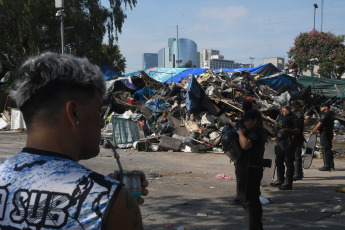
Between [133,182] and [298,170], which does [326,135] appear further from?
[133,182]

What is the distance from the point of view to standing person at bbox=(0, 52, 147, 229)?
4.44 feet

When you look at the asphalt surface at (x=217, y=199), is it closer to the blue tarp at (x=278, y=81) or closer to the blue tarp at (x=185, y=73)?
the blue tarp at (x=278, y=81)

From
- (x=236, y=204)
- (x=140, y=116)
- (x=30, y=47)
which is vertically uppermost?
(x=30, y=47)

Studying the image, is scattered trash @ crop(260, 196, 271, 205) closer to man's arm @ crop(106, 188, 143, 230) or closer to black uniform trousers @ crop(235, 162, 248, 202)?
black uniform trousers @ crop(235, 162, 248, 202)

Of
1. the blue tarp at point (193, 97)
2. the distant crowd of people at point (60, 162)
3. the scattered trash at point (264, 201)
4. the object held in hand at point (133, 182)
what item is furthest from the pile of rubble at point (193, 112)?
the distant crowd of people at point (60, 162)

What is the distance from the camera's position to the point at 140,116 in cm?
1805

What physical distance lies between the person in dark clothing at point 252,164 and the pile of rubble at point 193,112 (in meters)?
10.2

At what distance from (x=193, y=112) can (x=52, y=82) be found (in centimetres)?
1587

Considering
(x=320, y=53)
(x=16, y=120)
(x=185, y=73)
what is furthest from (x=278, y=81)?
(x=320, y=53)

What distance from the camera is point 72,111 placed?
148cm

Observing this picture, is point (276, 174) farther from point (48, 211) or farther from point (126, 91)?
point (126, 91)

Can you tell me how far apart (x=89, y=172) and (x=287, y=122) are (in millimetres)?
7774

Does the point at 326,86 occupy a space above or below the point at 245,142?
above

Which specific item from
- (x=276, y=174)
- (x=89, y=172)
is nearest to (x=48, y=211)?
(x=89, y=172)
